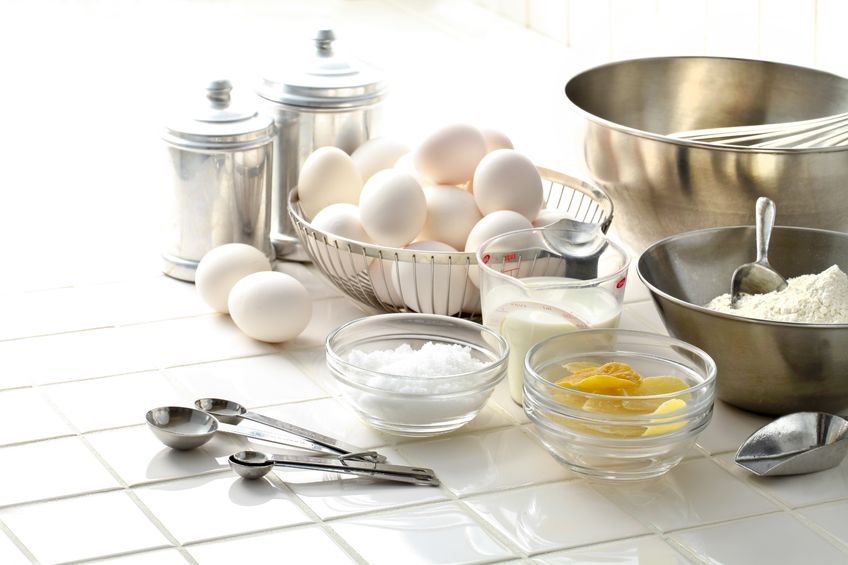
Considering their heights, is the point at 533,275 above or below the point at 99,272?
above

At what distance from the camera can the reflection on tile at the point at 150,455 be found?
104cm

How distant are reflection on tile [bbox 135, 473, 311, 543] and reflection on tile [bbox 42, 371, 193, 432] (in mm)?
136

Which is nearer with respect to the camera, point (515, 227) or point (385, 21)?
point (515, 227)

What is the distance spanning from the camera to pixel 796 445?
1.05m

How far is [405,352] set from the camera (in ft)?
3.73

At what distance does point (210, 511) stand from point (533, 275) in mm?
430

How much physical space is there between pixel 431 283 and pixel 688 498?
383 mm

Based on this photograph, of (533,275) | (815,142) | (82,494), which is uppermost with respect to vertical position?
(815,142)

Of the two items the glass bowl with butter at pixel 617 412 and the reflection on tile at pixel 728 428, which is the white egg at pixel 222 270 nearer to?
the glass bowl with butter at pixel 617 412

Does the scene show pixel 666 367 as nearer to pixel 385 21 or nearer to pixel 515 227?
pixel 515 227

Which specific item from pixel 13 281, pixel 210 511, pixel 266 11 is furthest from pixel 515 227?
pixel 266 11

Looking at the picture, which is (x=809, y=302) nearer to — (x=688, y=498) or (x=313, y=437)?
(x=688, y=498)

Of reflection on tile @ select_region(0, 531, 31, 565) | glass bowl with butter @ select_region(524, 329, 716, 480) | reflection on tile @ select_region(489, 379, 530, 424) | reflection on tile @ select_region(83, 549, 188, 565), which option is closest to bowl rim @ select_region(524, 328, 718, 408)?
glass bowl with butter @ select_region(524, 329, 716, 480)

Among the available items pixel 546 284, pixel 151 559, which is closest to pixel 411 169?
pixel 546 284
